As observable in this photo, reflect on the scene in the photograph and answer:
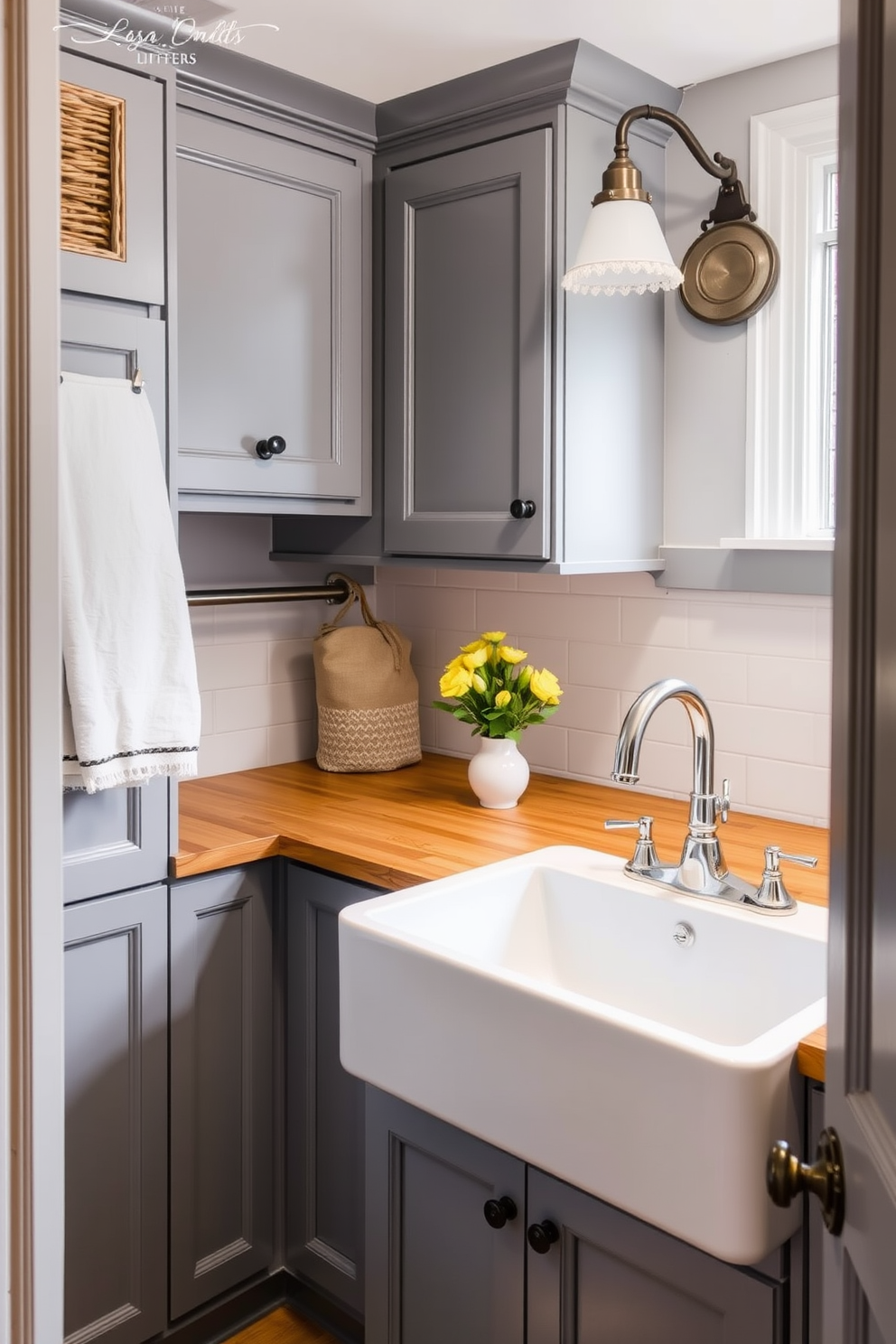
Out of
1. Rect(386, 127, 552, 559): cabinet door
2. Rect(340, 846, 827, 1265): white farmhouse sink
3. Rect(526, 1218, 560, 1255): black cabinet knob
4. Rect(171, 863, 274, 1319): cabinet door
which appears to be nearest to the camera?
Rect(340, 846, 827, 1265): white farmhouse sink

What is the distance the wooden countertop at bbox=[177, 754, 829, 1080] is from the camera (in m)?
1.86

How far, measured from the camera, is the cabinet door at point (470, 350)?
2.03m

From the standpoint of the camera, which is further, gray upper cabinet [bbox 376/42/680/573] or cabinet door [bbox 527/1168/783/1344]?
gray upper cabinet [bbox 376/42/680/573]

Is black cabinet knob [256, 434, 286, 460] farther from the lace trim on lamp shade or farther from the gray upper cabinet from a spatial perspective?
the lace trim on lamp shade

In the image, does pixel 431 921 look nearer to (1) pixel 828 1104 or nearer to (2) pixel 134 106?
(1) pixel 828 1104

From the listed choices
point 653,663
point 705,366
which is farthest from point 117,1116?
point 705,366

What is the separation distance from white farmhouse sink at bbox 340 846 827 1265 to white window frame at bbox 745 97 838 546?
0.76 metres

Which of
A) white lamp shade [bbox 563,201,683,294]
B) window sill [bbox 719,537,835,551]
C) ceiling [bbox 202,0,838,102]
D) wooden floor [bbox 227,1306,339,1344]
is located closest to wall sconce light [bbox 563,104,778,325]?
white lamp shade [bbox 563,201,683,294]

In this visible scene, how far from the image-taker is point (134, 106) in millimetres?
1739

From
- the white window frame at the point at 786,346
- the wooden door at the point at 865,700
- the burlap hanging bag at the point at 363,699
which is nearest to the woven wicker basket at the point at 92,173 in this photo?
the burlap hanging bag at the point at 363,699

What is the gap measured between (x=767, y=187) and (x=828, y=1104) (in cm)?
173

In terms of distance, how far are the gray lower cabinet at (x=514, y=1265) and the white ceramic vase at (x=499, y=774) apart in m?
0.66

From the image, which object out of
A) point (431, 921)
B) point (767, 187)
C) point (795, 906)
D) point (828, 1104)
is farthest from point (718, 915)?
point (767, 187)

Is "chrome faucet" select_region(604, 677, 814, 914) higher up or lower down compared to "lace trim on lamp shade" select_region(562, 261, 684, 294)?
lower down
